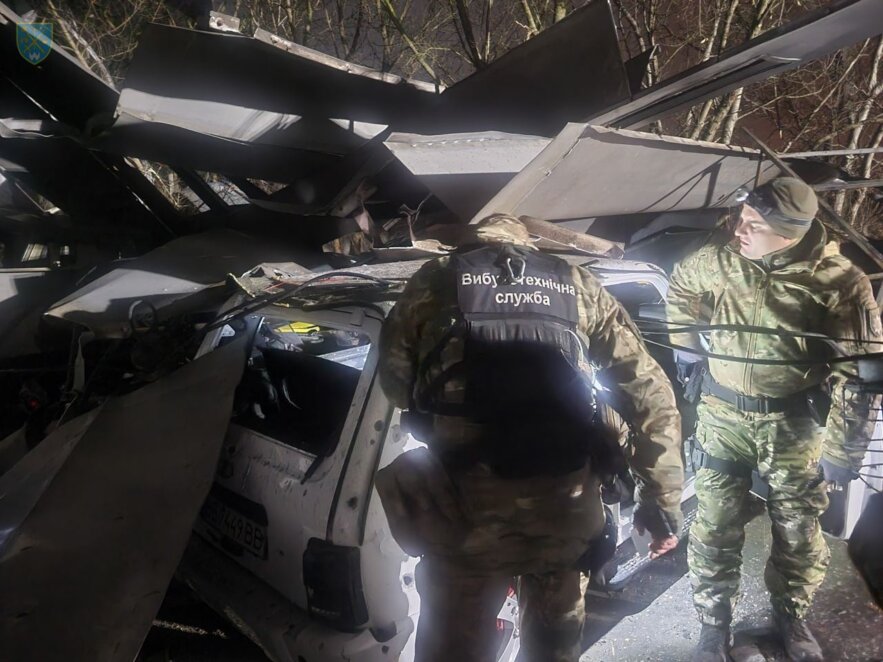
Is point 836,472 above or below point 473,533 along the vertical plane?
below

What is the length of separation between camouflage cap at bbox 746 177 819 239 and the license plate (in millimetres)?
2388

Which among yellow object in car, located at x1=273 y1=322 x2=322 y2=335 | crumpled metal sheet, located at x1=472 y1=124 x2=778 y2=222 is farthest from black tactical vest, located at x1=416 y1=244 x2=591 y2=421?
yellow object in car, located at x1=273 y1=322 x2=322 y2=335

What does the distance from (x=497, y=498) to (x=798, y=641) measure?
73.8 inches

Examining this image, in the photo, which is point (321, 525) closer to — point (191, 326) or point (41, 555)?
point (41, 555)

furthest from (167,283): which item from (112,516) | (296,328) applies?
(112,516)

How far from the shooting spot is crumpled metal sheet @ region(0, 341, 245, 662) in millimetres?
2158

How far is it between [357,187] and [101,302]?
1.77 metres

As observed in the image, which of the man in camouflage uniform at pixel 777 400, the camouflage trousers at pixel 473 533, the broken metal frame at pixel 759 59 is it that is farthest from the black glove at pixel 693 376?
the broken metal frame at pixel 759 59

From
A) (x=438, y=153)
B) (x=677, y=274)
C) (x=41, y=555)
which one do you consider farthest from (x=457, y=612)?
(x=438, y=153)

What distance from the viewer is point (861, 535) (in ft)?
10.8

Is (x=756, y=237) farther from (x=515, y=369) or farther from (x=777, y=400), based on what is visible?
(x=515, y=369)

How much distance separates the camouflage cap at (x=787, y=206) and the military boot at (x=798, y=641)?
5.70 feet

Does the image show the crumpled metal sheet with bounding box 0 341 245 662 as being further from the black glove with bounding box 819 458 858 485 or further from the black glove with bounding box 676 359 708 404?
the black glove with bounding box 819 458 858 485

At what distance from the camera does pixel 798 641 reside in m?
2.75
